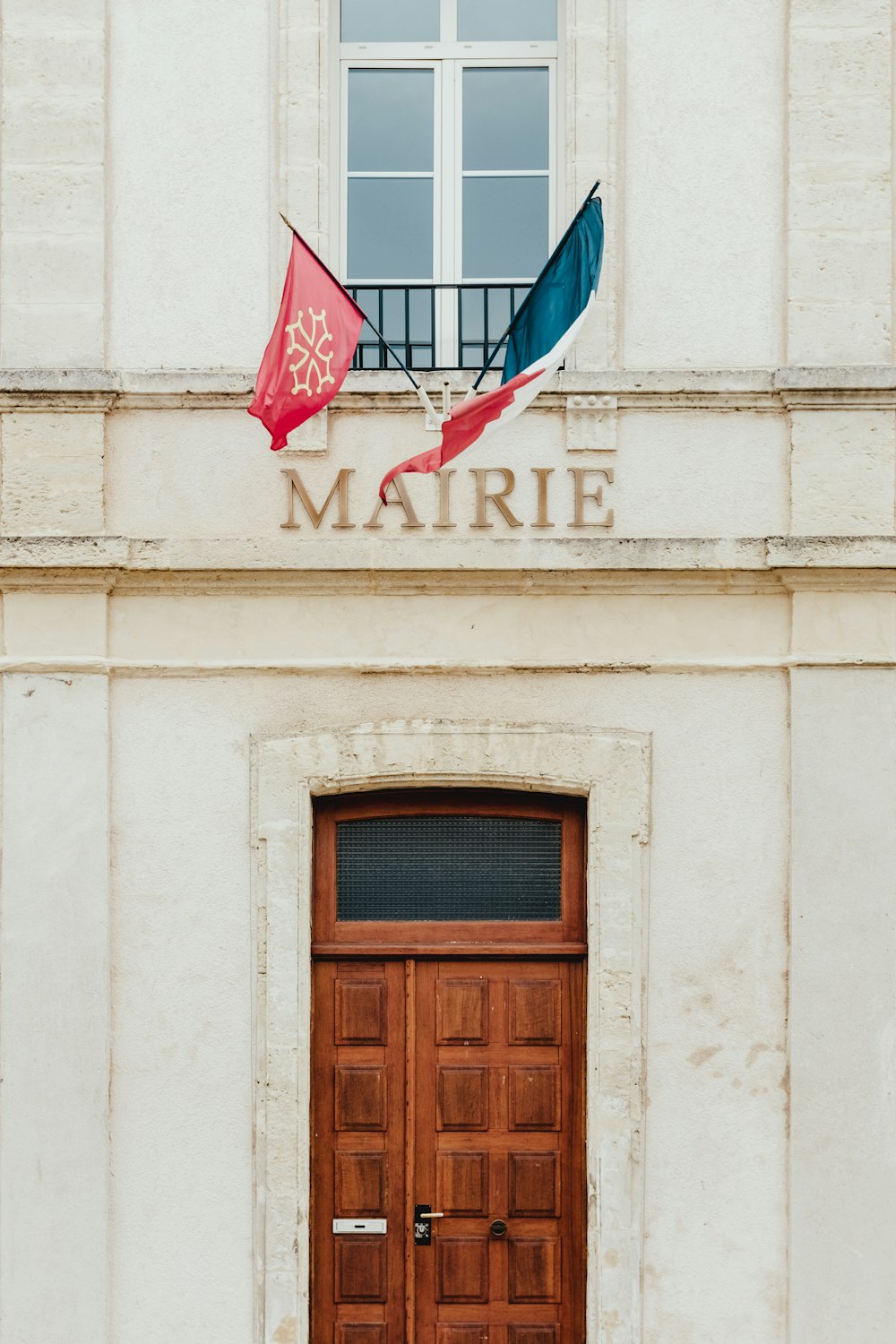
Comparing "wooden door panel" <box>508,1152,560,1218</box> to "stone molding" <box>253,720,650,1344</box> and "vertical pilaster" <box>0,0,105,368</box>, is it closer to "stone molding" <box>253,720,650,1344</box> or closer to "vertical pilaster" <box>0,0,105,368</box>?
"stone molding" <box>253,720,650,1344</box>

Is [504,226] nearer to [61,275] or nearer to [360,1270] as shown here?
[61,275]

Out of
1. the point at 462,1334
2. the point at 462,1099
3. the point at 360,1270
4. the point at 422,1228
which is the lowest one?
the point at 462,1334

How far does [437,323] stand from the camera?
22.6 ft

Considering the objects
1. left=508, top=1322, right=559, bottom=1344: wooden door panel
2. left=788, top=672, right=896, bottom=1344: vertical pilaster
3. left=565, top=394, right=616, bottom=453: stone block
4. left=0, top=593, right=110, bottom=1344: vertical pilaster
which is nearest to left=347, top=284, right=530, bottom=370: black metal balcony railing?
left=565, top=394, right=616, bottom=453: stone block

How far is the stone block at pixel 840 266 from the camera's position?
21.3ft

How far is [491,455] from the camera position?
661 centimetres

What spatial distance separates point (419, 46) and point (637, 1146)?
205 inches

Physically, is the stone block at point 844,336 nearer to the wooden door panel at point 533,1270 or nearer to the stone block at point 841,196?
the stone block at point 841,196

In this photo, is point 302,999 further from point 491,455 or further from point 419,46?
point 419,46

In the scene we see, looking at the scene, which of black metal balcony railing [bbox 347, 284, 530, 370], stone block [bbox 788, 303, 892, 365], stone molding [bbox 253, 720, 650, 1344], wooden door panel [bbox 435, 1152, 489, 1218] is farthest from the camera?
black metal balcony railing [bbox 347, 284, 530, 370]

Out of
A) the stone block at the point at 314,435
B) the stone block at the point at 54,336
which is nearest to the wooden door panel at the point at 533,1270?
the stone block at the point at 314,435

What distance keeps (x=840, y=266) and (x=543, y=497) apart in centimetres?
169

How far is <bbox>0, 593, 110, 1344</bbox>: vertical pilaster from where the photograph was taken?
6336mm

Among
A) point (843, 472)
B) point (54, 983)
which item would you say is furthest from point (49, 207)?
point (843, 472)
